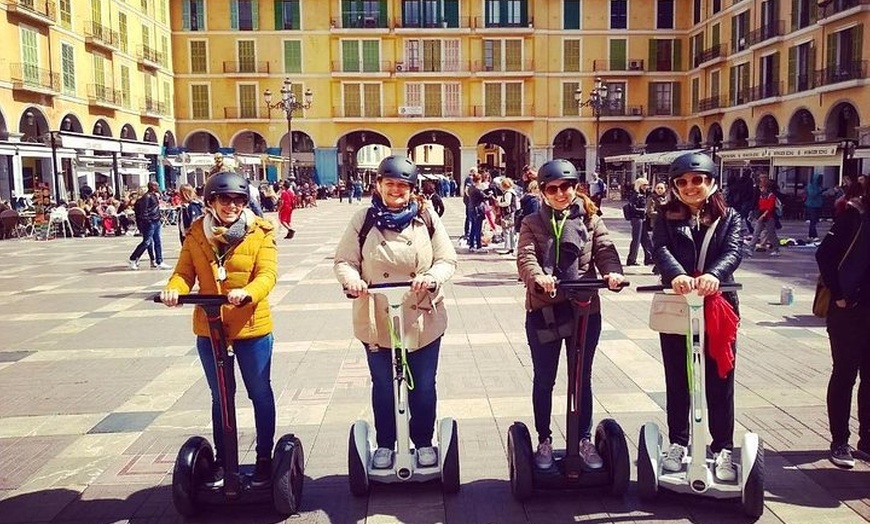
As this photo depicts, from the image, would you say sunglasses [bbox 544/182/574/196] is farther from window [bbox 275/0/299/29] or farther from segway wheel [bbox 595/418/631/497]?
window [bbox 275/0/299/29]

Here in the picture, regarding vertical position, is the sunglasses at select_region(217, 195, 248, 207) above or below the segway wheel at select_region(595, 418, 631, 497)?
above

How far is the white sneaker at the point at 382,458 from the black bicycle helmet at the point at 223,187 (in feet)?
4.78

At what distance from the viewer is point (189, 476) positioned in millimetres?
3568

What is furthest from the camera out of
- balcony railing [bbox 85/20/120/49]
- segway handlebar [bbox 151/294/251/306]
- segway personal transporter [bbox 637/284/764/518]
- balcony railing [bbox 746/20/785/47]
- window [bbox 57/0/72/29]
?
balcony railing [bbox 746/20/785/47]

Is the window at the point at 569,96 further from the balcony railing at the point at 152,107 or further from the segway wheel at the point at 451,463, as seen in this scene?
the segway wheel at the point at 451,463

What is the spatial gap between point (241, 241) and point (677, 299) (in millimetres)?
2058

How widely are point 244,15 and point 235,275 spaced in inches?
1632

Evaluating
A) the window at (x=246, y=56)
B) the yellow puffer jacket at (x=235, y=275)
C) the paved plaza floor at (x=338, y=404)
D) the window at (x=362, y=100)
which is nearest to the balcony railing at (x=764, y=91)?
the window at (x=362, y=100)

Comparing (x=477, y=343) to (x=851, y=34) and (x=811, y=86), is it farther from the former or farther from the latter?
(x=811, y=86)

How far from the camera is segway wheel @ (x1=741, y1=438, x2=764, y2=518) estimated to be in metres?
3.46

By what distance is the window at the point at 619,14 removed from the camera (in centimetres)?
4178

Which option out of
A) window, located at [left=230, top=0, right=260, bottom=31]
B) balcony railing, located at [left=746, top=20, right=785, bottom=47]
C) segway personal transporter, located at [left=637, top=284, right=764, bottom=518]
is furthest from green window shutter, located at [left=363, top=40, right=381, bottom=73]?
segway personal transporter, located at [left=637, top=284, right=764, bottom=518]

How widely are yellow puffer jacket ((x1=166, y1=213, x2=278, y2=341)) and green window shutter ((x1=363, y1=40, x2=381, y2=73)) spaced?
3964 cm

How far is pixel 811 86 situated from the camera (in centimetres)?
2884
